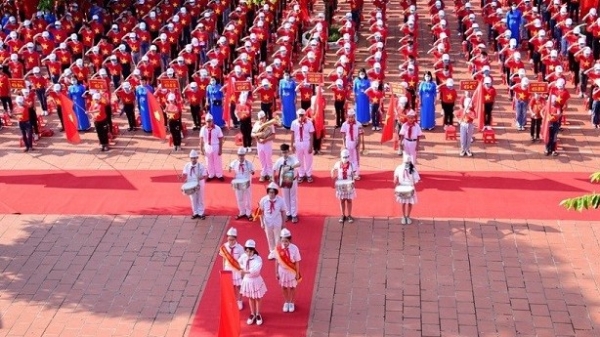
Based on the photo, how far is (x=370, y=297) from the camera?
12859mm

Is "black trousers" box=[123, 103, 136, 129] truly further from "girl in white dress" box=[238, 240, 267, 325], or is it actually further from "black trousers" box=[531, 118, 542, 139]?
"black trousers" box=[531, 118, 542, 139]

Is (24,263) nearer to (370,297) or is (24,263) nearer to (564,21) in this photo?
(370,297)

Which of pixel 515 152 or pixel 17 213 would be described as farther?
pixel 515 152

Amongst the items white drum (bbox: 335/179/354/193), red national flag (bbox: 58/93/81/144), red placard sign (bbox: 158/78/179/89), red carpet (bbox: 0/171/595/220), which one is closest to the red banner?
red national flag (bbox: 58/93/81/144)

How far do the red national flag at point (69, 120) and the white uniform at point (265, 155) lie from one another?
15.9 feet

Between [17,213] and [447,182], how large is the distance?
8.34m

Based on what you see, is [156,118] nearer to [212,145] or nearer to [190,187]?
[212,145]

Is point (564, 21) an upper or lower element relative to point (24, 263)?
upper

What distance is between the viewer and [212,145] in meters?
16.8

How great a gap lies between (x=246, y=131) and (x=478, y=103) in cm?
509

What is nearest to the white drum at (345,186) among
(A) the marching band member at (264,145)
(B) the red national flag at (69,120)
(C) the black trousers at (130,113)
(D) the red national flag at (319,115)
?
(A) the marching band member at (264,145)

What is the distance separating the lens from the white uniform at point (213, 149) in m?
16.7

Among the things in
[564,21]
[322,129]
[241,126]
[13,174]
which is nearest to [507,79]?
[564,21]

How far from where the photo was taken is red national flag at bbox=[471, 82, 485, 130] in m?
18.4
